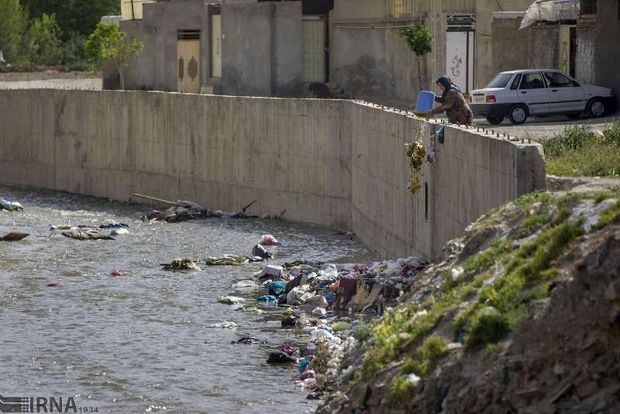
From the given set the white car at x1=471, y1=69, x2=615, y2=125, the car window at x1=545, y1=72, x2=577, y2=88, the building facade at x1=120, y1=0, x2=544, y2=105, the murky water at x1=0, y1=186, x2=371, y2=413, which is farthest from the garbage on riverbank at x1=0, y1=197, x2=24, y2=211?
the building facade at x1=120, y1=0, x2=544, y2=105

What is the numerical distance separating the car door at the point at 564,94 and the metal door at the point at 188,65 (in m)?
19.2

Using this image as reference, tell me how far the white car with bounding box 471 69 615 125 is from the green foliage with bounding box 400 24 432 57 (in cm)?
667

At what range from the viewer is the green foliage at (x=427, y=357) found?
A: 11594 mm

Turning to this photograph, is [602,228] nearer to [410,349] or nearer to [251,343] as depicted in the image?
[410,349]

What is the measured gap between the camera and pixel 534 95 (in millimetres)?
35750

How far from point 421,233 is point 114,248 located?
7.70 m

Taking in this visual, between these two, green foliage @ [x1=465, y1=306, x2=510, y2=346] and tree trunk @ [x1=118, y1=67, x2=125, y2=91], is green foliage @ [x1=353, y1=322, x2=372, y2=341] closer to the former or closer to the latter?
green foliage @ [x1=465, y1=306, x2=510, y2=346]

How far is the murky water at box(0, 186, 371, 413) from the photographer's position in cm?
1479

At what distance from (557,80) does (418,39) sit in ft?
23.4

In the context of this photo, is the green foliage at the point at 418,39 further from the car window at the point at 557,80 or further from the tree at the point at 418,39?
the car window at the point at 557,80

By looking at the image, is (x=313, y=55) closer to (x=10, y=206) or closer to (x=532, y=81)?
(x=532, y=81)

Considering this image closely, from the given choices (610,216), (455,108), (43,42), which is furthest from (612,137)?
(43,42)

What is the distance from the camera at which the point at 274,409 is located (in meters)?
13.9

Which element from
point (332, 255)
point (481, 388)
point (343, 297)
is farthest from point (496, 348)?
point (332, 255)
